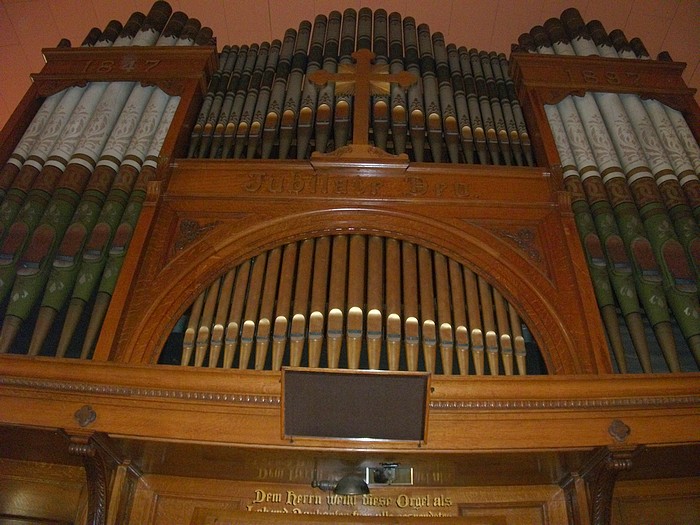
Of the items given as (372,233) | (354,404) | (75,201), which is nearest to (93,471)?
(354,404)

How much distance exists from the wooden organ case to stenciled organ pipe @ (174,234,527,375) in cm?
1

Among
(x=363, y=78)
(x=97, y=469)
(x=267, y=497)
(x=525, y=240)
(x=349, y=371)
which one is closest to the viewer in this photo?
(x=349, y=371)

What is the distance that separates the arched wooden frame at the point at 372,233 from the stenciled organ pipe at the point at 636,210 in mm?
246

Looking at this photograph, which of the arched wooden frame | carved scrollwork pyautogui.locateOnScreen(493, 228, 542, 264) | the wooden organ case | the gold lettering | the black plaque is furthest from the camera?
carved scrollwork pyautogui.locateOnScreen(493, 228, 542, 264)

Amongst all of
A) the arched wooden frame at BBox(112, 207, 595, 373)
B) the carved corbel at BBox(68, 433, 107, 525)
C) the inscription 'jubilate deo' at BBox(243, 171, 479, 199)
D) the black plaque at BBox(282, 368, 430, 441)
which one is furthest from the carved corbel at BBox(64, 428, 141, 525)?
the inscription 'jubilate deo' at BBox(243, 171, 479, 199)

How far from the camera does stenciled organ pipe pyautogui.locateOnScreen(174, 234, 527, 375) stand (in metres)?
2.87

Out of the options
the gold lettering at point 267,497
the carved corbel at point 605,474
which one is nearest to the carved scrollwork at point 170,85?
the gold lettering at point 267,497

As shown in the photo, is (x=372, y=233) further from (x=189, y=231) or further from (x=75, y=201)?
(x=75, y=201)

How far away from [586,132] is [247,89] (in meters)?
2.44

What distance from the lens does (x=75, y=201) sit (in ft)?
11.8

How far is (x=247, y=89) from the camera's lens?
4.89 meters

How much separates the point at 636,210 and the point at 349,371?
2102mm

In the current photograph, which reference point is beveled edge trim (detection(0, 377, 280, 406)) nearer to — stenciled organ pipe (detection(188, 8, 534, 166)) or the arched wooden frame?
the arched wooden frame

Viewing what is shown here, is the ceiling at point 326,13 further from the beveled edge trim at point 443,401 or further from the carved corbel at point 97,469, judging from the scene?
the carved corbel at point 97,469
